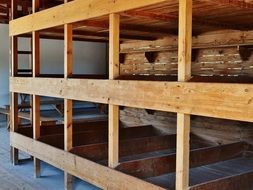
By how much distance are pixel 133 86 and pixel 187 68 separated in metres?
0.59

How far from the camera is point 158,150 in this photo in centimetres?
441

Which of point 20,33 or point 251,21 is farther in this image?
point 20,33

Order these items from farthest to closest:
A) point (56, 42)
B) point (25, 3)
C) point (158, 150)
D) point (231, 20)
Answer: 1. point (56, 42)
2. point (25, 3)
3. point (158, 150)
4. point (231, 20)

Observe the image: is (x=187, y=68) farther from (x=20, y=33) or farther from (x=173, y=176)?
(x=20, y=33)

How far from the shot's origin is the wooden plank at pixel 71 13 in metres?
2.75

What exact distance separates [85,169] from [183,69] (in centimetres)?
155

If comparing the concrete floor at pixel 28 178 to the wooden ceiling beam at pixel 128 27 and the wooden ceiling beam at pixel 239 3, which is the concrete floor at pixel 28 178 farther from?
the wooden ceiling beam at pixel 239 3

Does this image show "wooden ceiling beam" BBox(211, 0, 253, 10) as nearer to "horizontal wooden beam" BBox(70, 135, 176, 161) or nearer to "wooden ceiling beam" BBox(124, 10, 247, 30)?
"wooden ceiling beam" BBox(124, 10, 247, 30)

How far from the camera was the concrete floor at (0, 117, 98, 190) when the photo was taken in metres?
3.78

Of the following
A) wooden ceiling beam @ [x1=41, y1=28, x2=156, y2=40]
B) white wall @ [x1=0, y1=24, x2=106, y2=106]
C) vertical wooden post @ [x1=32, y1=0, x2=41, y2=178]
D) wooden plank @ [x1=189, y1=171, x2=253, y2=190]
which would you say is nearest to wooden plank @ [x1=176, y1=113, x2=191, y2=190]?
wooden plank @ [x1=189, y1=171, x2=253, y2=190]

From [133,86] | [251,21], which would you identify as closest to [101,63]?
[251,21]

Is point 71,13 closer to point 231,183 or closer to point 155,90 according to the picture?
point 155,90

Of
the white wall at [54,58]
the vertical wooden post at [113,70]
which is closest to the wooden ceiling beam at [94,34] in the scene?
the vertical wooden post at [113,70]

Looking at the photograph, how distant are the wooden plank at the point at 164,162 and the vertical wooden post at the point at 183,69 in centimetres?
81
